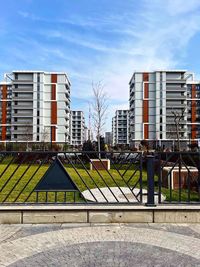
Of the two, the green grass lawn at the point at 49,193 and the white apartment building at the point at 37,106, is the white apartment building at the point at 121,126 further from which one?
the green grass lawn at the point at 49,193

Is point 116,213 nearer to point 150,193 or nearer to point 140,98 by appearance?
point 150,193

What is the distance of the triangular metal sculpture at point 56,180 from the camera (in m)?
6.07

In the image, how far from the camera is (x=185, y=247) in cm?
453

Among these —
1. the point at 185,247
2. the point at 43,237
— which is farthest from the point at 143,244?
the point at 43,237

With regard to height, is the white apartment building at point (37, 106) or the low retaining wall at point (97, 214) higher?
the white apartment building at point (37, 106)

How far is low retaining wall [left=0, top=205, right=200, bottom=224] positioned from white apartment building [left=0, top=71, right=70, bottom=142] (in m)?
74.9

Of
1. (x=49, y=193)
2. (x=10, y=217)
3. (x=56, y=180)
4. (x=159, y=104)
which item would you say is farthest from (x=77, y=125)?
(x=10, y=217)

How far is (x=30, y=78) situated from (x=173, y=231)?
8332 centimetres

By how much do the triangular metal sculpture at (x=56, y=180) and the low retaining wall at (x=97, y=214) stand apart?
1.40ft

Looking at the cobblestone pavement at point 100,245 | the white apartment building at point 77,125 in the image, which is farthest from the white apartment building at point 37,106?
the cobblestone pavement at point 100,245

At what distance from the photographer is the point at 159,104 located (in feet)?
268

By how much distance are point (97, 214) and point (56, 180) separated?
1.15m

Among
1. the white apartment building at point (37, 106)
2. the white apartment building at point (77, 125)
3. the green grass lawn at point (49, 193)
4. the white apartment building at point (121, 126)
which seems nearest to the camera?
the green grass lawn at point (49, 193)

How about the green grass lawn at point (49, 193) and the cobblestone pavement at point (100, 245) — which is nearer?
the cobblestone pavement at point (100, 245)
